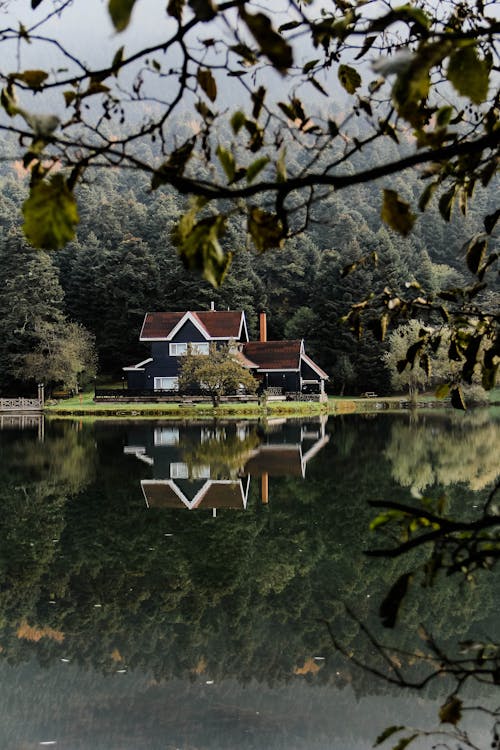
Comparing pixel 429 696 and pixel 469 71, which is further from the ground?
pixel 469 71

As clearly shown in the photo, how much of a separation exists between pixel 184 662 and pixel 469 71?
22.1 feet

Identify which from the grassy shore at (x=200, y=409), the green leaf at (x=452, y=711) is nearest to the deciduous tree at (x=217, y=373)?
the grassy shore at (x=200, y=409)

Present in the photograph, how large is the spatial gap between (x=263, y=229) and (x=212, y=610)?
738 centimetres

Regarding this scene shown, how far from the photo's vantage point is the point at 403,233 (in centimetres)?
144

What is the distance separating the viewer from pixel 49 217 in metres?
1.32

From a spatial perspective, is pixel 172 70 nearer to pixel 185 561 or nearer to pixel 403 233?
pixel 403 233

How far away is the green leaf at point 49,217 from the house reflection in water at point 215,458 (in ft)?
44.5

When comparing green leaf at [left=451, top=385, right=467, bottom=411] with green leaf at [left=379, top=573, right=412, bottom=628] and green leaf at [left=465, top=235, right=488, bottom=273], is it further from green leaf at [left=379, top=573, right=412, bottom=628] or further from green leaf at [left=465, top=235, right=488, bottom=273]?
green leaf at [left=379, top=573, right=412, bottom=628]

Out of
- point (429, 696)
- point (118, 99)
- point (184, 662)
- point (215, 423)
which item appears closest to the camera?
point (118, 99)

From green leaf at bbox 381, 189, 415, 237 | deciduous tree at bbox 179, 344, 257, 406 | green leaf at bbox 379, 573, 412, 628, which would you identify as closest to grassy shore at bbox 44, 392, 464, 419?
deciduous tree at bbox 179, 344, 257, 406

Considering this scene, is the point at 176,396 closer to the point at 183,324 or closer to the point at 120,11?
the point at 183,324

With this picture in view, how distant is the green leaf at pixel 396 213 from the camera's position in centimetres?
149

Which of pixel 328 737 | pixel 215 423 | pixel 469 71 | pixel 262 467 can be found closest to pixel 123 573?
pixel 328 737

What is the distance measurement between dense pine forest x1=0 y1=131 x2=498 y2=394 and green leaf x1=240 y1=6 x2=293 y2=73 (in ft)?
164
